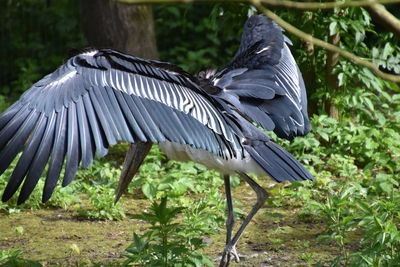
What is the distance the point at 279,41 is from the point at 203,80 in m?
0.75

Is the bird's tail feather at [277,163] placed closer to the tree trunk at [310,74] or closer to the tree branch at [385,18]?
the tree branch at [385,18]

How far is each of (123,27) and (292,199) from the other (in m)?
3.30

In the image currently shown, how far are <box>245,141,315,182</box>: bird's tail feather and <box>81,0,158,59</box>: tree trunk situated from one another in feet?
13.1

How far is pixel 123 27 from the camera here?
796cm

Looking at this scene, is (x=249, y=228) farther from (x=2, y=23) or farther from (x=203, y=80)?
(x=2, y=23)

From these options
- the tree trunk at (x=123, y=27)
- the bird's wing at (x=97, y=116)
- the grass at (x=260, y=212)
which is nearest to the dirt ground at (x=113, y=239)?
the grass at (x=260, y=212)

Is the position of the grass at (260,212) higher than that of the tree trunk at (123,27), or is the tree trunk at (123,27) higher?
the tree trunk at (123,27)

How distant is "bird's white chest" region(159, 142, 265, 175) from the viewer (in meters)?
4.23

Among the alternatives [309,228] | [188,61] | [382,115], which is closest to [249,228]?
[309,228]

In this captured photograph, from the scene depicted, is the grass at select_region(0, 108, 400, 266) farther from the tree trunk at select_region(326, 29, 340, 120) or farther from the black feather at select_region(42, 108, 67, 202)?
the black feather at select_region(42, 108, 67, 202)

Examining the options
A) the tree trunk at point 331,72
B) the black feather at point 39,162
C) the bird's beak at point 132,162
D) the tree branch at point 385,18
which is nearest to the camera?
the tree branch at point 385,18

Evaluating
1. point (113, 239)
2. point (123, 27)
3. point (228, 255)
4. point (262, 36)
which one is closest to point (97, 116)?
point (228, 255)

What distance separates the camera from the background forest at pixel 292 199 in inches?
152

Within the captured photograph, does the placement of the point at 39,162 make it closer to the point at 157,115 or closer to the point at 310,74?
the point at 157,115
